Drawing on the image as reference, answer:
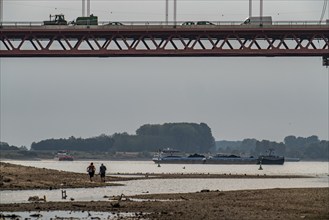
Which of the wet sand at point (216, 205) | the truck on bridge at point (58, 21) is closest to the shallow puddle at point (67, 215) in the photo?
the wet sand at point (216, 205)

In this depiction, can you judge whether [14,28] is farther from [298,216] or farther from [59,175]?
[298,216]

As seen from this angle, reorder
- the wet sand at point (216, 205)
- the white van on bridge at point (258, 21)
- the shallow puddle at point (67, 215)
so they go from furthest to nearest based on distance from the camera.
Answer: the white van on bridge at point (258, 21), the wet sand at point (216, 205), the shallow puddle at point (67, 215)

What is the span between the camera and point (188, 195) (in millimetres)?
57688

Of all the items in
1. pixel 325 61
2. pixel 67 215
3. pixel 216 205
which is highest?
pixel 325 61

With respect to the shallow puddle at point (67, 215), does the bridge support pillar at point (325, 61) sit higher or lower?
higher

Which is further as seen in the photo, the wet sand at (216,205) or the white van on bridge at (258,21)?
the white van on bridge at (258,21)

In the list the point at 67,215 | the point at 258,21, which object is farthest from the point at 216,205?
the point at 258,21

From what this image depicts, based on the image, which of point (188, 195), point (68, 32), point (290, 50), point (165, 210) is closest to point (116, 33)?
point (68, 32)

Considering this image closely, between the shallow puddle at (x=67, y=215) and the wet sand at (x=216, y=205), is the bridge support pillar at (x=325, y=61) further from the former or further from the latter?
the shallow puddle at (x=67, y=215)

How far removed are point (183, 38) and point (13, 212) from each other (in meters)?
53.0

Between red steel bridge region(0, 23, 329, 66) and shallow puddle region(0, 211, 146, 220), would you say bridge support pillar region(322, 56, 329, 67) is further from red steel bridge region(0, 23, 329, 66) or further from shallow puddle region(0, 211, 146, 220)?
shallow puddle region(0, 211, 146, 220)

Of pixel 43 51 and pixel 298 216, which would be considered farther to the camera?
pixel 43 51

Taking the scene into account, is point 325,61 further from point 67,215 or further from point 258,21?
point 67,215

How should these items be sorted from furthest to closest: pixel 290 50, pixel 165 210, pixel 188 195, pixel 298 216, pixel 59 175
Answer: pixel 290 50
pixel 59 175
pixel 188 195
pixel 165 210
pixel 298 216
